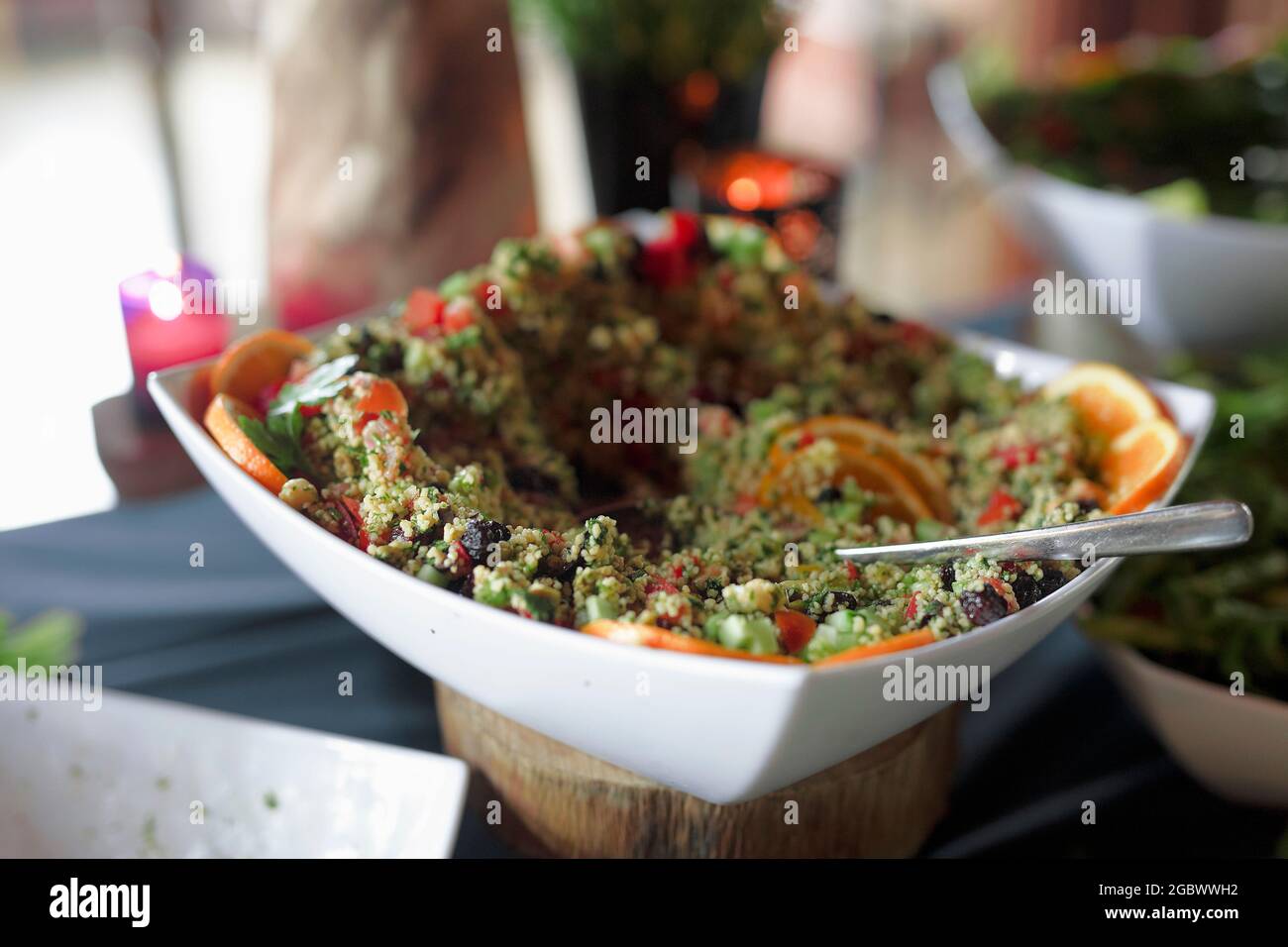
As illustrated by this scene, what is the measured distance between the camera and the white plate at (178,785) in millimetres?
831

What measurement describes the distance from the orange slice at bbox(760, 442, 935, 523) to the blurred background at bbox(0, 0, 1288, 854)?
0.20m

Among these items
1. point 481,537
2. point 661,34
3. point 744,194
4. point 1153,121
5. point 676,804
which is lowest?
point 676,804

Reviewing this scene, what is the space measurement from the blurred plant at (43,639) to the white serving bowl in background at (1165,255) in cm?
142

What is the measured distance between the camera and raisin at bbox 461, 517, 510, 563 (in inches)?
29.7

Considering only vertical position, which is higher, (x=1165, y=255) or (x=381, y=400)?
(x=1165, y=255)

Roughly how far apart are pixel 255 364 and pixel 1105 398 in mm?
817

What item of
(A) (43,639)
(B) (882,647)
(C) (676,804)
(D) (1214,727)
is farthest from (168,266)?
(D) (1214,727)

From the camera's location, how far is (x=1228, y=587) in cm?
106

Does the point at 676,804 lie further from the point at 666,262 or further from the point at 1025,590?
the point at 666,262

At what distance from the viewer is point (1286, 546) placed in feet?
3.81

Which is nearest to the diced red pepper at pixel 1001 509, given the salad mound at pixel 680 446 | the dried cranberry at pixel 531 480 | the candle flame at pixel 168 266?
the salad mound at pixel 680 446

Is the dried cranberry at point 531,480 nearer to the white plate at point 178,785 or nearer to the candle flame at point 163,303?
the white plate at point 178,785
